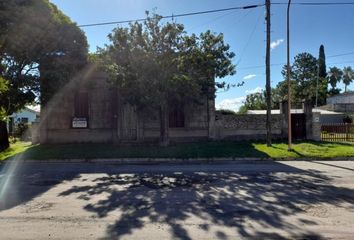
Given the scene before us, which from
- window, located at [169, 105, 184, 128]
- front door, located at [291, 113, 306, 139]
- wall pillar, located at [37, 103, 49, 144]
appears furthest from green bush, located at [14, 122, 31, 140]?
front door, located at [291, 113, 306, 139]

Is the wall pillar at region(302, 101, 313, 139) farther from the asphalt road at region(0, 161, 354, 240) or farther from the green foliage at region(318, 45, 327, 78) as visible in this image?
the green foliage at region(318, 45, 327, 78)

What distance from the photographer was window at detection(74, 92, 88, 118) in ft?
74.3

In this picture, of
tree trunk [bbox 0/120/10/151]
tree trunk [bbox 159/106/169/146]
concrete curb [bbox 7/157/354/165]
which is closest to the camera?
concrete curb [bbox 7/157/354/165]

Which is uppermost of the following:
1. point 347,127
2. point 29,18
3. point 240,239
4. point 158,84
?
point 29,18

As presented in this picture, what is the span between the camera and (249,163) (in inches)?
643

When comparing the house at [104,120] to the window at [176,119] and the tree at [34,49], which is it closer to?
the window at [176,119]

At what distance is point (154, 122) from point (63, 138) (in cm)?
586

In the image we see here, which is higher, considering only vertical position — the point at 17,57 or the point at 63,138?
the point at 17,57

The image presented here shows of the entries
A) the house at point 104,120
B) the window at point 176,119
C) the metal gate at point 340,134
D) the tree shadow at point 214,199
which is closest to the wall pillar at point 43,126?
the house at point 104,120

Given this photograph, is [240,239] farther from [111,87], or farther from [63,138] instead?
[63,138]

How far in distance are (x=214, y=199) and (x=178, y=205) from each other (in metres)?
1.02

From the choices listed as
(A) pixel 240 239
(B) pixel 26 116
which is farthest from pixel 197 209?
(B) pixel 26 116

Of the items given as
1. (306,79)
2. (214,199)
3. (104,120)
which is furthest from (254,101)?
(214,199)

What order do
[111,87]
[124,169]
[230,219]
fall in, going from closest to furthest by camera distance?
1. [230,219]
2. [124,169]
3. [111,87]
